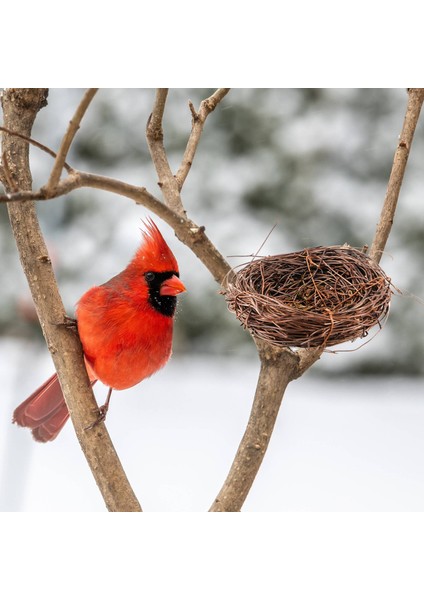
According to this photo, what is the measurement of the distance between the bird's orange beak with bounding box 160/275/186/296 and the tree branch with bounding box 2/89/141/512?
0.20 meters

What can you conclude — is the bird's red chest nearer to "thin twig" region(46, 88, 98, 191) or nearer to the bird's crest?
the bird's crest

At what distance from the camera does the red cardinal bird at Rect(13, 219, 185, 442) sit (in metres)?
1.57

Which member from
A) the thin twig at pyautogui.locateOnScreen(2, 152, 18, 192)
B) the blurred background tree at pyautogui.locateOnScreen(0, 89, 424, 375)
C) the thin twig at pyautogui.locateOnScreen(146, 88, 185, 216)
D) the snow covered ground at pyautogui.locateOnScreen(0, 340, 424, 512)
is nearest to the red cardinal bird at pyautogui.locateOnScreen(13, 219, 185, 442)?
the thin twig at pyautogui.locateOnScreen(146, 88, 185, 216)

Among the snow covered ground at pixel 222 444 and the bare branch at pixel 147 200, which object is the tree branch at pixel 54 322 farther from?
the snow covered ground at pixel 222 444

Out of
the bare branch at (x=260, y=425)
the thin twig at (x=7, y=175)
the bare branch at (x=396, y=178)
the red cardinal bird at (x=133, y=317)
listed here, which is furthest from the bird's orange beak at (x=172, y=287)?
the bare branch at (x=396, y=178)

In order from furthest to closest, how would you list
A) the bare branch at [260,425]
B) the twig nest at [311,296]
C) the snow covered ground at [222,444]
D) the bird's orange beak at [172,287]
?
1. the snow covered ground at [222,444]
2. the bare branch at [260,425]
3. the bird's orange beak at [172,287]
4. the twig nest at [311,296]

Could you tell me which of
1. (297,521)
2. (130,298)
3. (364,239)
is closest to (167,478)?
(297,521)

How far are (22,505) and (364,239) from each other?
1234 millimetres

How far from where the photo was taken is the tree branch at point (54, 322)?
5.10ft

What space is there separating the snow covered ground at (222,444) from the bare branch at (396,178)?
2.13 ft

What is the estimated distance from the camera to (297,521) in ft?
5.73

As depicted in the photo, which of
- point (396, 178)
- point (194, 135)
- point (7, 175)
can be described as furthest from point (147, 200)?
point (396, 178)

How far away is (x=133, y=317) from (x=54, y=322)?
0.15 m

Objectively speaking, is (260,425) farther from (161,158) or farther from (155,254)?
(161,158)
